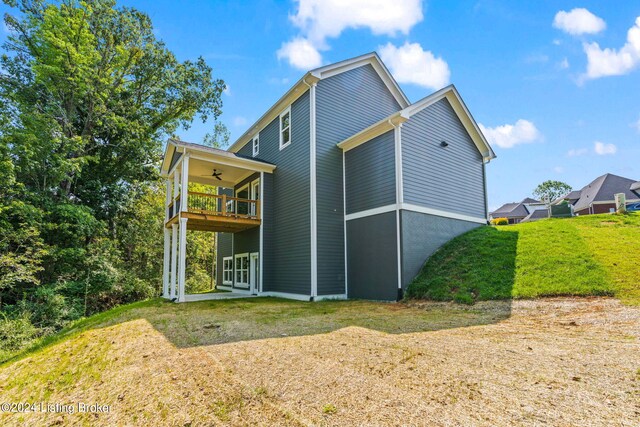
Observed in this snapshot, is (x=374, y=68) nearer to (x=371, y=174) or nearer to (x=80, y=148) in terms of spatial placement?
(x=371, y=174)

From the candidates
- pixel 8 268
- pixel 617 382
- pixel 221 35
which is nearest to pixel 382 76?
pixel 221 35

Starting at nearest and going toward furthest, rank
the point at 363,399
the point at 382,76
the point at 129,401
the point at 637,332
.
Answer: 1. the point at 363,399
2. the point at 129,401
3. the point at 637,332
4. the point at 382,76

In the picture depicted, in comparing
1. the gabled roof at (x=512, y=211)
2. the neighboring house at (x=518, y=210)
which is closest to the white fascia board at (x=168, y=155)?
the neighboring house at (x=518, y=210)

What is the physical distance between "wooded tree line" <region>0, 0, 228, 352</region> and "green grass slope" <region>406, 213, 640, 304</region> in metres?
11.5

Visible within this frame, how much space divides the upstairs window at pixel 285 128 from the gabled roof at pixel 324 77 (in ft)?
0.96

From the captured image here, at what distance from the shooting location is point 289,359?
412 cm

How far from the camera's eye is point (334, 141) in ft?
40.7

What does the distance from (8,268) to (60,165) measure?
4296 millimetres

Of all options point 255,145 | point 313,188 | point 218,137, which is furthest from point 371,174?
point 218,137

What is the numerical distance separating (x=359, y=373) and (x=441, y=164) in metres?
10.0

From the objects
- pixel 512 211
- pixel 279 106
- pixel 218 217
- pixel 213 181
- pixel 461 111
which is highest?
pixel 279 106

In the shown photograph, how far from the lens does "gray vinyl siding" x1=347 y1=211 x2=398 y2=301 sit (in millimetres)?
10016

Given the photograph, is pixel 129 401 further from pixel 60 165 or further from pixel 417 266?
pixel 60 165

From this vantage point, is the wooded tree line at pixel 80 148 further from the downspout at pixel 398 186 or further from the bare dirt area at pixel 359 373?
the downspout at pixel 398 186
